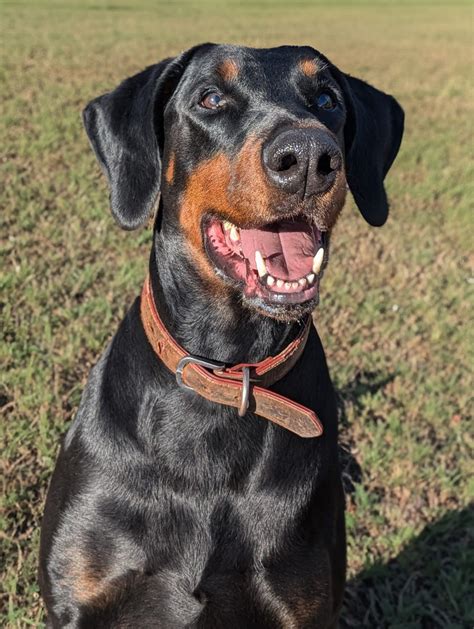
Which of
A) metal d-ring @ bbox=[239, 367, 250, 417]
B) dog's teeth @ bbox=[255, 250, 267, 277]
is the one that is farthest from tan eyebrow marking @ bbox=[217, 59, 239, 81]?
metal d-ring @ bbox=[239, 367, 250, 417]

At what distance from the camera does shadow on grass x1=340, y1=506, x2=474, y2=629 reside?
3.41 metres

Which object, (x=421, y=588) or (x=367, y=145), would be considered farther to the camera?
(x=421, y=588)

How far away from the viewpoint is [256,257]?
7.61 feet

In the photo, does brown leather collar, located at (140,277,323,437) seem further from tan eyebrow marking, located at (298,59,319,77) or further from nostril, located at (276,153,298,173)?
tan eyebrow marking, located at (298,59,319,77)

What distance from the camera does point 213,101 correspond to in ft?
8.52

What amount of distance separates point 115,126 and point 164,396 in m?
0.98

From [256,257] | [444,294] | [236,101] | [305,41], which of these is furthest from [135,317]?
[305,41]

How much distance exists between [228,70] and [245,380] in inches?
43.2

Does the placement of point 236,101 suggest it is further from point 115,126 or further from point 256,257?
point 256,257

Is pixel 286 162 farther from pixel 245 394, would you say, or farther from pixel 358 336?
pixel 358 336

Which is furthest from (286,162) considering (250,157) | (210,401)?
(210,401)

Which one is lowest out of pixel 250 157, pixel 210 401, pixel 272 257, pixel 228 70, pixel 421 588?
pixel 421 588

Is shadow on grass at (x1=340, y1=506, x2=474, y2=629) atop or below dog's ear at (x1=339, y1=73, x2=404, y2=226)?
below

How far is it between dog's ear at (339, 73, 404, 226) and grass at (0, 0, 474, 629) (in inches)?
67.8
